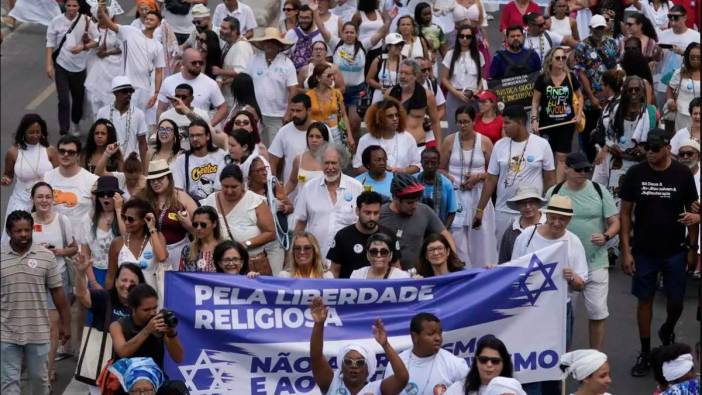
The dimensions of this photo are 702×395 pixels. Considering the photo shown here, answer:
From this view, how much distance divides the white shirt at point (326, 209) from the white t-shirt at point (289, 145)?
4.80 ft

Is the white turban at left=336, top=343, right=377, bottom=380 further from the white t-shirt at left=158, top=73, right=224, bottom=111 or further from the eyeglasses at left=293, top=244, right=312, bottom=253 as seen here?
the white t-shirt at left=158, top=73, right=224, bottom=111

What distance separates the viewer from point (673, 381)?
10219 millimetres

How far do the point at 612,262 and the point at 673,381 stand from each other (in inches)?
207

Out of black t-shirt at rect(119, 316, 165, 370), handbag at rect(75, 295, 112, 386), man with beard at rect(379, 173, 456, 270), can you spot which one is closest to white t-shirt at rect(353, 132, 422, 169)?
man with beard at rect(379, 173, 456, 270)

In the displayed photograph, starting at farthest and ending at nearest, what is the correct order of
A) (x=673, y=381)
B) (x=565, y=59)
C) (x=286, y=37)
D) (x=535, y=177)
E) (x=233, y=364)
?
(x=286, y=37), (x=565, y=59), (x=535, y=177), (x=233, y=364), (x=673, y=381)

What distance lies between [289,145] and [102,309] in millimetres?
3861

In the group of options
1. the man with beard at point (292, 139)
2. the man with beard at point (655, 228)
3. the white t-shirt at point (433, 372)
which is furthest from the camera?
the man with beard at point (292, 139)

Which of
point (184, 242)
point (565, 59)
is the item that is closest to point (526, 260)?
point (184, 242)

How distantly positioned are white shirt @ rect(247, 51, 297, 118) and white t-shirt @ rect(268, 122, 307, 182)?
182cm

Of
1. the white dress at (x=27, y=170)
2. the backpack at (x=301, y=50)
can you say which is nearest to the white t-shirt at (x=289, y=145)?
the white dress at (x=27, y=170)

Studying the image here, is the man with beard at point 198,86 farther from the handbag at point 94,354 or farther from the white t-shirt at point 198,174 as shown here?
the handbag at point 94,354

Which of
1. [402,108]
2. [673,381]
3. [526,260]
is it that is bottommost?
[673,381]

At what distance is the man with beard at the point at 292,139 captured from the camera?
14.9 meters

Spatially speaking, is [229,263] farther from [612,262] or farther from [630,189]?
[612,262]
